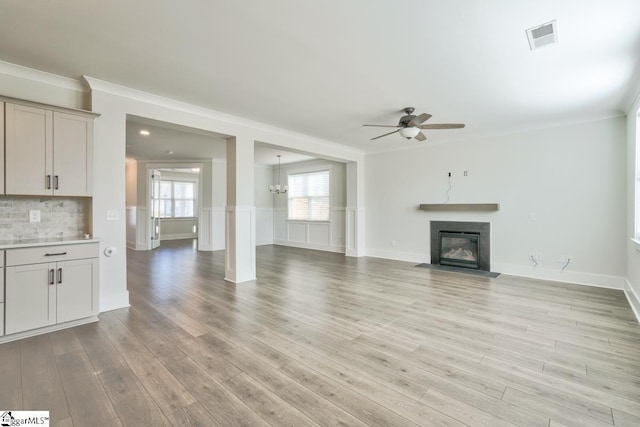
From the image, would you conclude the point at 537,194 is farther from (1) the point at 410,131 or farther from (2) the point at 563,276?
(1) the point at 410,131

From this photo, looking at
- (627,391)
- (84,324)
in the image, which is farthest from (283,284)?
(627,391)

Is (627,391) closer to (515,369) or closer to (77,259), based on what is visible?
(515,369)

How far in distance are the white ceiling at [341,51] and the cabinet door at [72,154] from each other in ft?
1.71

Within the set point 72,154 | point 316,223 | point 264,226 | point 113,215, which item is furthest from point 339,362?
point 264,226

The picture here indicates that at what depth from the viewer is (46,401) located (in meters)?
1.82

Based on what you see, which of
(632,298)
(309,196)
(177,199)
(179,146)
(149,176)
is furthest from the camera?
(177,199)

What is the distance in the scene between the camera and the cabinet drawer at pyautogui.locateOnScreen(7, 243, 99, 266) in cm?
263

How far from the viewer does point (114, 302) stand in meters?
3.43

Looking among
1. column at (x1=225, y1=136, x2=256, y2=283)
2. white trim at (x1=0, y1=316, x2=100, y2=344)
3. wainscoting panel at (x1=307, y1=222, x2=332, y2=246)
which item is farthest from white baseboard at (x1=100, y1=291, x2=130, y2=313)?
wainscoting panel at (x1=307, y1=222, x2=332, y2=246)

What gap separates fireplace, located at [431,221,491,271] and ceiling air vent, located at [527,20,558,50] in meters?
3.80

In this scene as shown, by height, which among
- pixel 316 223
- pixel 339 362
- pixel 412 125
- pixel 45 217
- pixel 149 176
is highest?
pixel 412 125

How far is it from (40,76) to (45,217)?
4.83ft

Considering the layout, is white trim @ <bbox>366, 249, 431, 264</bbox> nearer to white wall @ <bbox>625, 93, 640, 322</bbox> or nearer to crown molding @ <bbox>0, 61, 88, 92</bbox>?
white wall @ <bbox>625, 93, 640, 322</bbox>

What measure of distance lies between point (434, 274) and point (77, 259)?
17.0 feet
